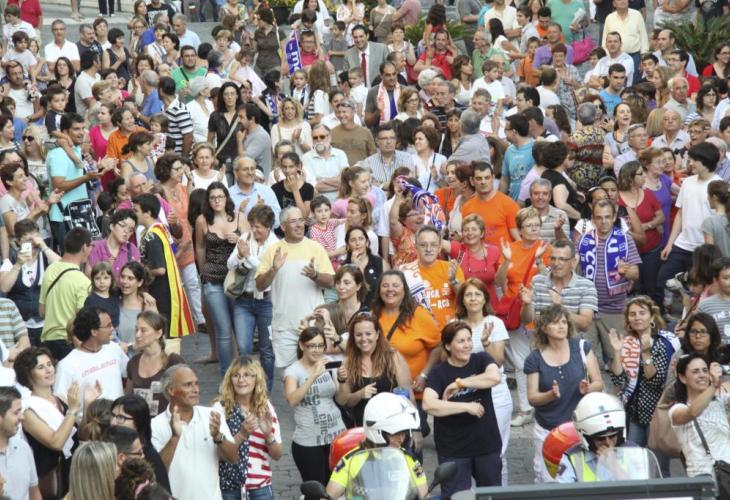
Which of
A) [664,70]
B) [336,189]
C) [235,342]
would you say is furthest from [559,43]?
[235,342]

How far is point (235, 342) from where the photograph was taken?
14.5 m

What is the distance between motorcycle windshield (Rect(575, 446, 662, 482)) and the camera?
840 cm

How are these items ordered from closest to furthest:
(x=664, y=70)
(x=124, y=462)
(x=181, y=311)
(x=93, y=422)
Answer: (x=124, y=462) < (x=93, y=422) < (x=181, y=311) < (x=664, y=70)

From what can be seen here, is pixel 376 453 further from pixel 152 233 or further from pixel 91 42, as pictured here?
pixel 91 42

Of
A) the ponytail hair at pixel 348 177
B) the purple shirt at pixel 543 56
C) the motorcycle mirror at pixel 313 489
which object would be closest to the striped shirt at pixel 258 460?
the motorcycle mirror at pixel 313 489

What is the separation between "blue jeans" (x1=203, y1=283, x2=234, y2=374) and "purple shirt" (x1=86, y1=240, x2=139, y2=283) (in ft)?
2.68

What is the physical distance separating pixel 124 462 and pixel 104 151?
891 centimetres

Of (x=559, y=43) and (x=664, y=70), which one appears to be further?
(x=559, y=43)

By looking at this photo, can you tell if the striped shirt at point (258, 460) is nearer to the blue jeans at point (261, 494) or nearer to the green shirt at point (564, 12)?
the blue jeans at point (261, 494)

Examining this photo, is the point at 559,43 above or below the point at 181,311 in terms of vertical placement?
above

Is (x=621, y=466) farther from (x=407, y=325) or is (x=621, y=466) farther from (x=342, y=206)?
(x=342, y=206)

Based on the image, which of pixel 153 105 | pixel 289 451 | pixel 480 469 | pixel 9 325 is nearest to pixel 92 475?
pixel 480 469

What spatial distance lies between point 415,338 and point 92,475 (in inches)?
149

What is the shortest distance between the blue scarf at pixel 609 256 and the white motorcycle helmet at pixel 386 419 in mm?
4834
